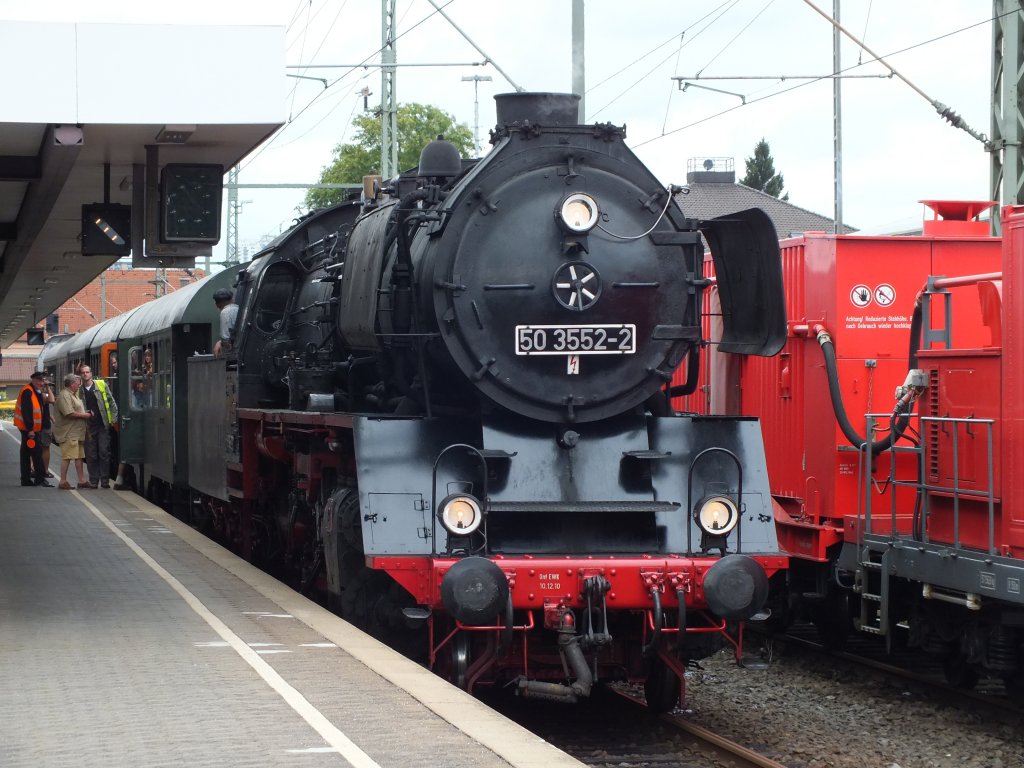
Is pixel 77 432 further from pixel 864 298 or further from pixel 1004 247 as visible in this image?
pixel 1004 247

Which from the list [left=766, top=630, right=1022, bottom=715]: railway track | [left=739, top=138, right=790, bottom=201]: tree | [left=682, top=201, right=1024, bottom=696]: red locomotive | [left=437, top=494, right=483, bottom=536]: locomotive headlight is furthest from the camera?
[left=739, top=138, right=790, bottom=201]: tree

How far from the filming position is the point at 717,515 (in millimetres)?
7871

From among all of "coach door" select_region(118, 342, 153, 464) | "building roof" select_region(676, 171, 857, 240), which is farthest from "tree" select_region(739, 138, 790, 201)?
"coach door" select_region(118, 342, 153, 464)

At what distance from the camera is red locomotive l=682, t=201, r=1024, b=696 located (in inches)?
328

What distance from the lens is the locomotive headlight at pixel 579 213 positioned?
796 centimetres

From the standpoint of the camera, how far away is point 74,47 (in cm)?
855

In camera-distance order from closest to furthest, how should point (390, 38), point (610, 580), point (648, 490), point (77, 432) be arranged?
1. point (610, 580)
2. point (648, 490)
3. point (77, 432)
4. point (390, 38)

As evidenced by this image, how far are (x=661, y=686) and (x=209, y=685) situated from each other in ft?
8.92

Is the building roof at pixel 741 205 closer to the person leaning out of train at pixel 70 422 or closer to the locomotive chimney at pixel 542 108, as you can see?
the person leaning out of train at pixel 70 422

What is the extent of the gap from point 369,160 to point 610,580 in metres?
64.4

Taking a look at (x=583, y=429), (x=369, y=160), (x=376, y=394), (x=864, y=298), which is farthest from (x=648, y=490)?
(x=369, y=160)

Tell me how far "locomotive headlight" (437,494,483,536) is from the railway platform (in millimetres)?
755

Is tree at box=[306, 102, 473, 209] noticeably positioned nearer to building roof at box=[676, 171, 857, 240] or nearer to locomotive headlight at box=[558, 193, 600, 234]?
building roof at box=[676, 171, 857, 240]

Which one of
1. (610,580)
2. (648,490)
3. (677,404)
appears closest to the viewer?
(610,580)
